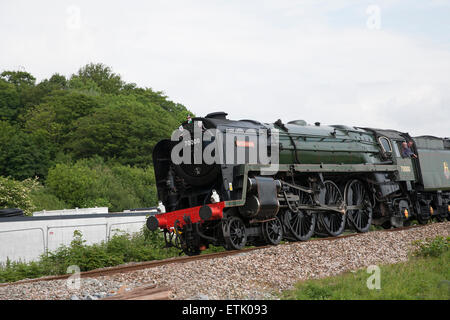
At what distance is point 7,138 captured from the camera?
40156 mm

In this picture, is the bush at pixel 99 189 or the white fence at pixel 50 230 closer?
the white fence at pixel 50 230

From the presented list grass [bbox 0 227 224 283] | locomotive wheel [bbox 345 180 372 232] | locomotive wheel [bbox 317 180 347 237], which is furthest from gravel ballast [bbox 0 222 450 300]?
grass [bbox 0 227 224 283]

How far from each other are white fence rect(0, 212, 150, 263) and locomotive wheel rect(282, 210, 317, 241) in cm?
539

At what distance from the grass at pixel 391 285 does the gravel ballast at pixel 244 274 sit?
17.6 inches

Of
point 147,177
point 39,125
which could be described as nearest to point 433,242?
point 147,177

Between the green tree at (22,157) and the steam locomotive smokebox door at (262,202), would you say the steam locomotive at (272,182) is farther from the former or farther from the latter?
the green tree at (22,157)

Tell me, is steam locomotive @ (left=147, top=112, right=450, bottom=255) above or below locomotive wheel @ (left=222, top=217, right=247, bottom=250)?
above

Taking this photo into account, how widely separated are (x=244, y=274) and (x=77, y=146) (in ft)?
124

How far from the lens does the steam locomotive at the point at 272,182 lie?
10.8m

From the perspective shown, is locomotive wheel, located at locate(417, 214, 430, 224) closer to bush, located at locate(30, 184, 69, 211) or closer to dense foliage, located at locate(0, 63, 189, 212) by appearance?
dense foliage, located at locate(0, 63, 189, 212)

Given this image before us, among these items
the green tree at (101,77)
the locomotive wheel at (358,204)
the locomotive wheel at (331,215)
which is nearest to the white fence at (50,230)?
the locomotive wheel at (331,215)

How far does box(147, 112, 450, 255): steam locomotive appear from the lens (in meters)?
10.8

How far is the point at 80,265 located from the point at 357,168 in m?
8.47
